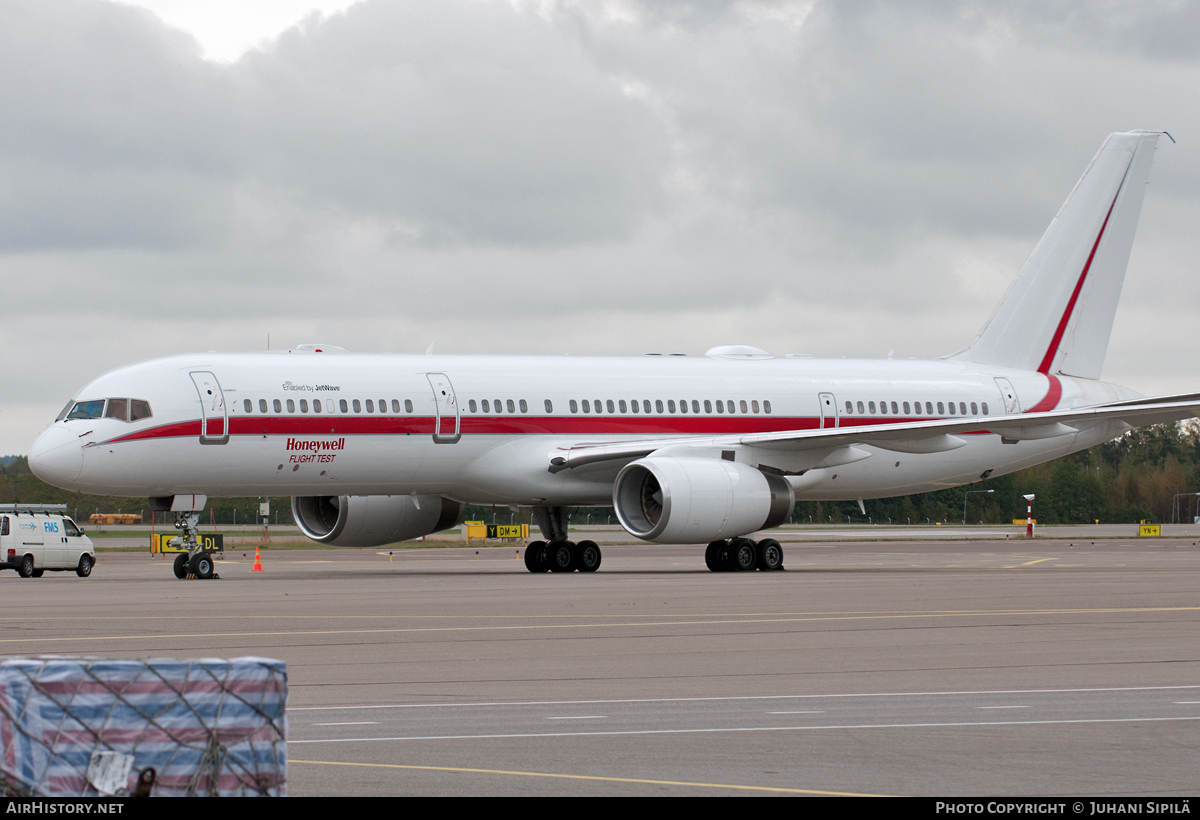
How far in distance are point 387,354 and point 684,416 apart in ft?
22.9

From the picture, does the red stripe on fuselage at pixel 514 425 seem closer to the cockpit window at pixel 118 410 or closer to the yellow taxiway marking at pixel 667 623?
the cockpit window at pixel 118 410

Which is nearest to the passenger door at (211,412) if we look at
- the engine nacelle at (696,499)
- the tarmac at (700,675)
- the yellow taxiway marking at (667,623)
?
the tarmac at (700,675)

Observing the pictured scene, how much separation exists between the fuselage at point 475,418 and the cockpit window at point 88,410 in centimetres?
3

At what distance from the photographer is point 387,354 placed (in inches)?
1312

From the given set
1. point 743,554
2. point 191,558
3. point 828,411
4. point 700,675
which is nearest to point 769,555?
point 743,554

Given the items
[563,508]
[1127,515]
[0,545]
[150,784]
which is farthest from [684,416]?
[1127,515]

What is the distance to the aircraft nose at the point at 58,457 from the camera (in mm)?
29547

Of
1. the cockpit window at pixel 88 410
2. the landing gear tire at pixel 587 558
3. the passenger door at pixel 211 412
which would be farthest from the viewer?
the landing gear tire at pixel 587 558

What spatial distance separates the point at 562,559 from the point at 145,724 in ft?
96.2

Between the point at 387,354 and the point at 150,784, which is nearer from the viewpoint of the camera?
the point at 150,784

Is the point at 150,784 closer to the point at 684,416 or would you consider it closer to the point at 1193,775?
the point at 1193,775

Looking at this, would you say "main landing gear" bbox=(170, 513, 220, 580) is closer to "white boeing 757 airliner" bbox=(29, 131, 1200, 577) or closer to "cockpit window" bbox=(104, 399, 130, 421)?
"white boeing 757 airliner" bbox=(29, 131, 1200, 577)

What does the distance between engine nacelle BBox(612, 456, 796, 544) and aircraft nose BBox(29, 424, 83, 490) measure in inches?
417

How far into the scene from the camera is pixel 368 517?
117ft
